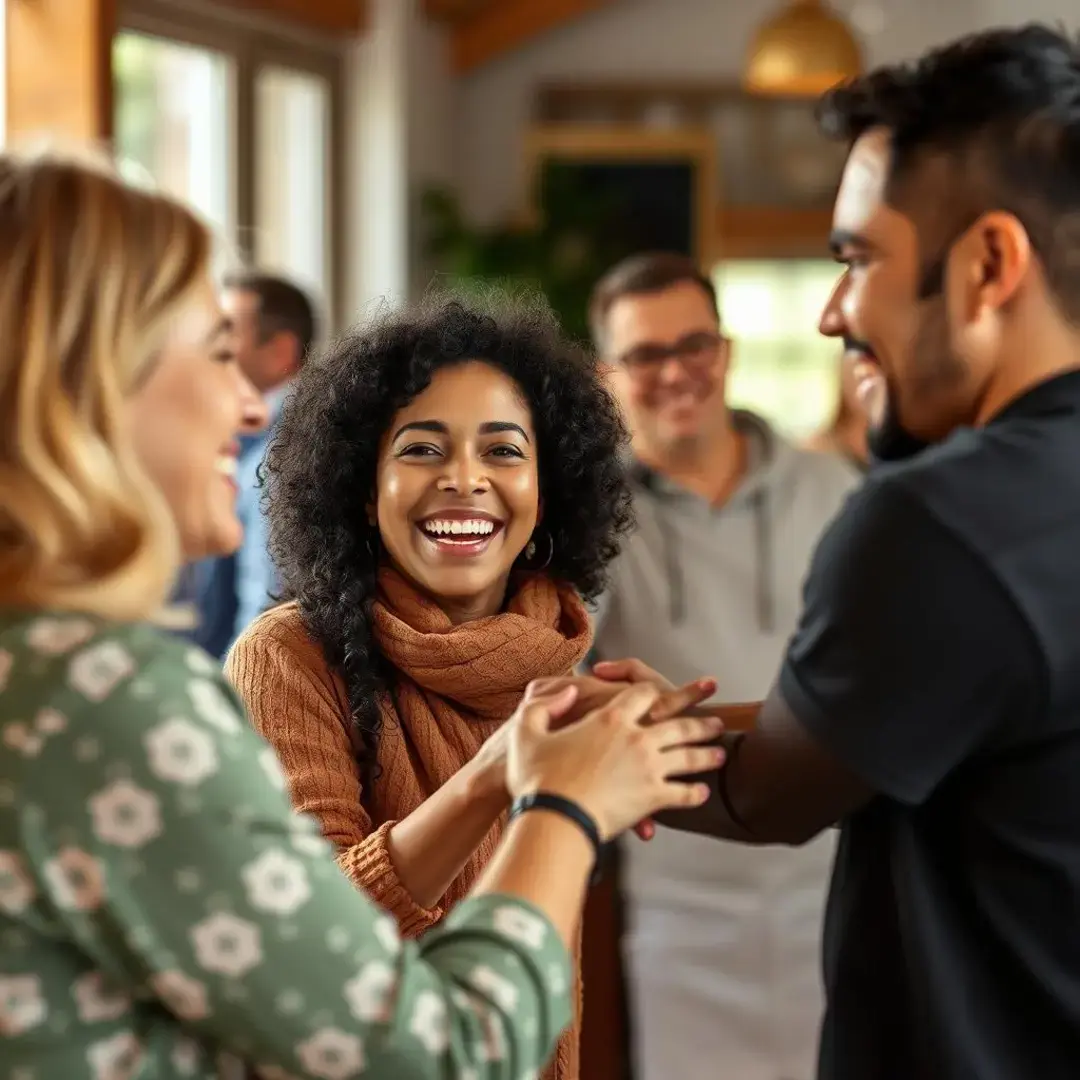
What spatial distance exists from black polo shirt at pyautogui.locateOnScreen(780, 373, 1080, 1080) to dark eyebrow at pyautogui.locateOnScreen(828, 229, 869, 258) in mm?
220

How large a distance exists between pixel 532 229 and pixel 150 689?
8.25m

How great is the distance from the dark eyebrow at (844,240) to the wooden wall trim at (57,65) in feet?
9.92

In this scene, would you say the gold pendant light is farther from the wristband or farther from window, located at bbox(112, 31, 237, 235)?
the wristband

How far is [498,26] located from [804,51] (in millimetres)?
4619

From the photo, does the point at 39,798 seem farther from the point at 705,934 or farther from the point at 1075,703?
the point at 705,934

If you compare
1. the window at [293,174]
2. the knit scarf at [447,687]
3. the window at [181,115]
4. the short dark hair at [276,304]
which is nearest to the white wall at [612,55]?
the window at [293,174]

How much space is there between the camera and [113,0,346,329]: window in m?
6.41

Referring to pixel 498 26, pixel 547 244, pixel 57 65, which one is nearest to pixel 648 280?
pixel 57 65

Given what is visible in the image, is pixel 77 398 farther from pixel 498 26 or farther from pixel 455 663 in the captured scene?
pixel 498 26

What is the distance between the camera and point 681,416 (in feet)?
11.1

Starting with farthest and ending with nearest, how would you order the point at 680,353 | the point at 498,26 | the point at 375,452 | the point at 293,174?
the point at 498,26, the point at 293,174, the point at 680,353, the point at 375,452

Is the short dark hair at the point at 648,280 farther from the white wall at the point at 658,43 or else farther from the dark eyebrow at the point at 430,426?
the white wall at the point at 658,43

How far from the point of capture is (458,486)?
6.59 ft

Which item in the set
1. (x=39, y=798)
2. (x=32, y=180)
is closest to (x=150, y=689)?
(x=39, y=798)
